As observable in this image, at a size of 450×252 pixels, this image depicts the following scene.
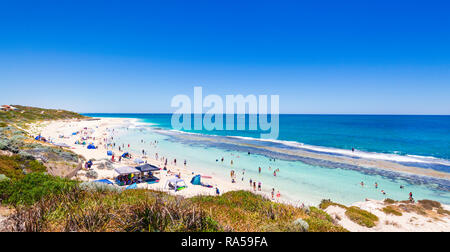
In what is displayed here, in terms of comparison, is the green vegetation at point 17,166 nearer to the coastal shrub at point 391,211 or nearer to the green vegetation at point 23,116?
the coastal shrub at point 391,211

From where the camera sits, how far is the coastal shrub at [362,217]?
13.9 metres

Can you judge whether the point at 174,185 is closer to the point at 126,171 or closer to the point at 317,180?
the point at 126,171

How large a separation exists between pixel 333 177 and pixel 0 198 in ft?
98.3

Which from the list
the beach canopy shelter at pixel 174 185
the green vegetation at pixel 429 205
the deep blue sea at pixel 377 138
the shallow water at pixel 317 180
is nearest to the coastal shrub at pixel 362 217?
the shallow water at pixel 317 180

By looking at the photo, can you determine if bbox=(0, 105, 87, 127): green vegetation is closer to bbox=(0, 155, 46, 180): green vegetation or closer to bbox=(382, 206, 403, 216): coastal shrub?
bbox=(0, 155, 46, 180): green vegetation

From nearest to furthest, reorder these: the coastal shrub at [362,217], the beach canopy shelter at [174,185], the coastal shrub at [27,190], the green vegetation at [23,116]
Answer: the coastal shrub at [27,190]
the coastal shrub at [362,217]
the beach canopy shelter at [174,185]
the green vegetation at [23,116]

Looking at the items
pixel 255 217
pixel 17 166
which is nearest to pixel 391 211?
pixel 255 217

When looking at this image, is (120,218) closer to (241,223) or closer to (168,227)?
(168,227)


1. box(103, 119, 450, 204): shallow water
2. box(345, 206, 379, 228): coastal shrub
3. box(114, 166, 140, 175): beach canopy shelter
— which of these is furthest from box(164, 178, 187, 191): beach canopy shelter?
box(345, 206, 379, 228): coastal shrub

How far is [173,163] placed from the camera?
107ft

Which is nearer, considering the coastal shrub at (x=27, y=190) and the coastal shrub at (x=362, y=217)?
the coastal shrub at (x=27, y=190)

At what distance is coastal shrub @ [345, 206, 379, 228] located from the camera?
548 inches

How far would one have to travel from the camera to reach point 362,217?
14211mm
